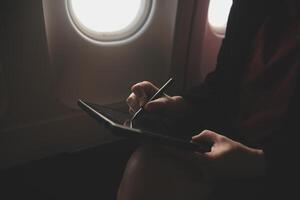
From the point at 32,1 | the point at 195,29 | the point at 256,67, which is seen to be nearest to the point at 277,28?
the point at 256,67

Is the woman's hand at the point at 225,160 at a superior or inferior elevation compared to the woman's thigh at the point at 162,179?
superior

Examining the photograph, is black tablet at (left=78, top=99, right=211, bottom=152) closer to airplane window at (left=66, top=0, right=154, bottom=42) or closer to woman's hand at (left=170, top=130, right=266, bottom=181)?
woman's hand at (left=170, top=130, right=266, bottom=181)

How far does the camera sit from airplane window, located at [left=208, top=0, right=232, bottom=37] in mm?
1083

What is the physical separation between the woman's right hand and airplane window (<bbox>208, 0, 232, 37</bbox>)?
15.9 inches

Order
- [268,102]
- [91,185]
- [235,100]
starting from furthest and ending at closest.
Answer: [91,185]
[235,100]
[268,102]

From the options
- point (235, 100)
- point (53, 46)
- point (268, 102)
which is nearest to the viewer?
point (268, 102)

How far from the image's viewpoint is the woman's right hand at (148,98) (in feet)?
2.43

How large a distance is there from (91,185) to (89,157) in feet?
0.37

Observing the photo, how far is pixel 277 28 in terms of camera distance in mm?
666

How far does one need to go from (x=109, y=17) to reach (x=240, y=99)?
42cm

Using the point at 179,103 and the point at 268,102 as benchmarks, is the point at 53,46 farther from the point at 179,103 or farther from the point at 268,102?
the point at 268,102

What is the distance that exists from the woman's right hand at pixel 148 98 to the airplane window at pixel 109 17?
254mm

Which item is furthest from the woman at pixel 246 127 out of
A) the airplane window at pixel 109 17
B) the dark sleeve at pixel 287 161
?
the airplane window at pixel 109 17

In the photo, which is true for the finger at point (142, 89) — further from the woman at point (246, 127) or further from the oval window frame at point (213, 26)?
the oval window frame at point (213, 26)
